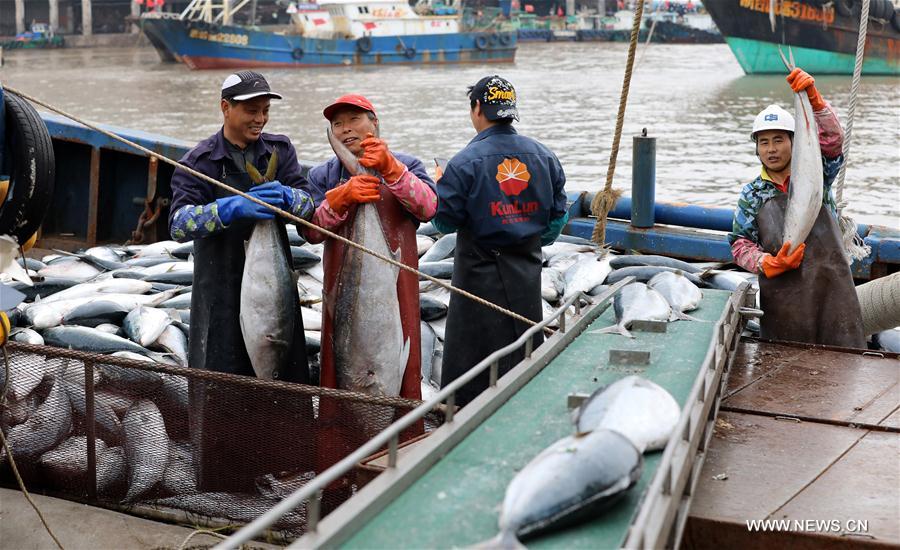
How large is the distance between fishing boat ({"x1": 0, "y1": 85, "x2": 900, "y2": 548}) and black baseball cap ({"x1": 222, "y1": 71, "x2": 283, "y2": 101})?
3.82 feet

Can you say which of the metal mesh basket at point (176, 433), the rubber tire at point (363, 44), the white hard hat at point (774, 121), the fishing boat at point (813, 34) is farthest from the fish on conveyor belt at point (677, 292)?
the rubber tire at point (363, 44)

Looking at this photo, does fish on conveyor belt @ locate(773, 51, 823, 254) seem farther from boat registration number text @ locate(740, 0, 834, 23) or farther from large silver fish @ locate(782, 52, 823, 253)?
boat registration number text @ locate(740, 0, 834, 23)

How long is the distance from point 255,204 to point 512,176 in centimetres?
116

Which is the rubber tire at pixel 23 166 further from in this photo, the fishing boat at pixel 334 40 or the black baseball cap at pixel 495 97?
the fishing boat at pixel 334 40

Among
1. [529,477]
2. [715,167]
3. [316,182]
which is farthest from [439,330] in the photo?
[715,167]

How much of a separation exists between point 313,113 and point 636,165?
20.8m

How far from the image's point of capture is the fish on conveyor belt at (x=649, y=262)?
21.5ft

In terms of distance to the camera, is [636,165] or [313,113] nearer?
[636,165]

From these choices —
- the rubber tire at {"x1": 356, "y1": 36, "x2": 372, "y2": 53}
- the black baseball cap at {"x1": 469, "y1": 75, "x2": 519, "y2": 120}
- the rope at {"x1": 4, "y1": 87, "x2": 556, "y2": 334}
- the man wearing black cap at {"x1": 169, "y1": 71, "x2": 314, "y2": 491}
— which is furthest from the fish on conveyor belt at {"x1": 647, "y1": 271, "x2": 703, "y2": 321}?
the rubber tire at {"x1": 356, "y1": 36, "x2": 372, "y2": 53}

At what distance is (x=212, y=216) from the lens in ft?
13.1

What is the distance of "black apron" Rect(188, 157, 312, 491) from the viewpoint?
13.0ft

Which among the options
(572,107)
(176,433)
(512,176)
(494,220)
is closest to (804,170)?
(512,176)

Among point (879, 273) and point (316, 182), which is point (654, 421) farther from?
point (879, 273)

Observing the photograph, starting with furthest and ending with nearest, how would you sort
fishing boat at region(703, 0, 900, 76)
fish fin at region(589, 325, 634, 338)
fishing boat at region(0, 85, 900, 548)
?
fishing boat at region(703, 0, 900, 76) → fish fin at region(589, 325, 634, 338) → fishing boat at region(0, 85, 900, 548)
